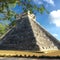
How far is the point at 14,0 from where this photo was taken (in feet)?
53.5

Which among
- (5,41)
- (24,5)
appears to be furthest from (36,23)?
(24,5)

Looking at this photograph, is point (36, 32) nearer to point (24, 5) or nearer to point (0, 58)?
point (24, 5)

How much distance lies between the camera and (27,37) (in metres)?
50.5

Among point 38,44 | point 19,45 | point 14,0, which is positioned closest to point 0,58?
point 14,0

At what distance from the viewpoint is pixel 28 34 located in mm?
51219

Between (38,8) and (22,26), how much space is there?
40.2m

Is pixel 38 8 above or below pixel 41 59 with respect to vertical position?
above

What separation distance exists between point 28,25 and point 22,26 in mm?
1712

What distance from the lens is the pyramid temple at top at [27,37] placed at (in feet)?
158

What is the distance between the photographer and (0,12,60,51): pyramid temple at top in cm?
4818

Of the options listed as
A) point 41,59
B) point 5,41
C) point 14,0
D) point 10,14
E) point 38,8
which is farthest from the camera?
point 5,41

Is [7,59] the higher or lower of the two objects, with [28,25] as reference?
lower

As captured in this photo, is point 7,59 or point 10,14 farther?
point 10,14

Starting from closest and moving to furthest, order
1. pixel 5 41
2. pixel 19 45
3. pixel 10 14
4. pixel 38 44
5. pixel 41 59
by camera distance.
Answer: pixel 41 59
pixel 10 14
pixel 38 44
pixel 19 45
pixel 5 41
